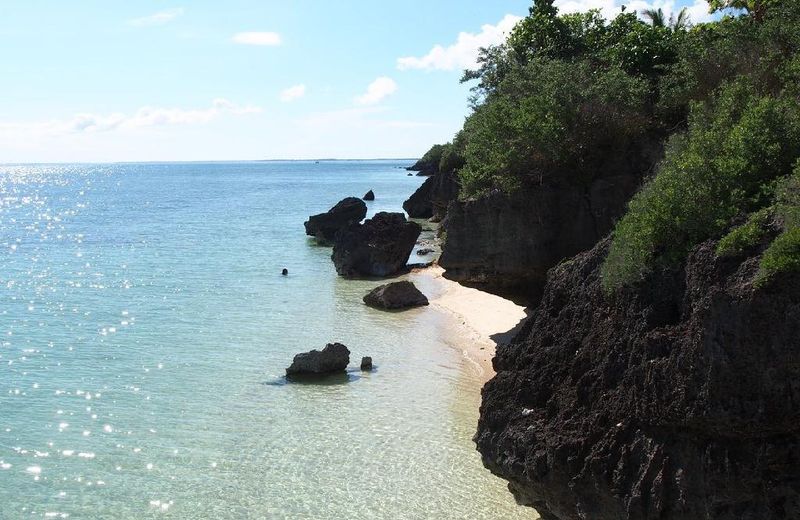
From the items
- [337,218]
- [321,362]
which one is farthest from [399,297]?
[337,218]

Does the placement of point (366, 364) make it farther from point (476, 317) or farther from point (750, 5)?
point (750, 5)

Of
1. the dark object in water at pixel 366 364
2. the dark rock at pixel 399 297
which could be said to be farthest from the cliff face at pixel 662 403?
the dark rock at pixel 399 297

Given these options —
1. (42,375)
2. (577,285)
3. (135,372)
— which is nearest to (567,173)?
(577,285)

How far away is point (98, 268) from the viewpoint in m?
49.2

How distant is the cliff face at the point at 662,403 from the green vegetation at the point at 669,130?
1.82 ft

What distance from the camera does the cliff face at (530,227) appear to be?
845 inches

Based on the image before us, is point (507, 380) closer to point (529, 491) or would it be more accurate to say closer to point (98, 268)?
point (529, 491)

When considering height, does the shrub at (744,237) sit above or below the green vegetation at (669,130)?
below

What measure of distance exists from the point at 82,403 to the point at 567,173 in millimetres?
16474


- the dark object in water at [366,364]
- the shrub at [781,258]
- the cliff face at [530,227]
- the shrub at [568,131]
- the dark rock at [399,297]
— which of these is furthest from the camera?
the dark rock at [399,297]

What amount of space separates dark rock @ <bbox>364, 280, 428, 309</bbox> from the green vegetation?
1108 cm

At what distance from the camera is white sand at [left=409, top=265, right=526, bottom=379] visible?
27141 millimetres

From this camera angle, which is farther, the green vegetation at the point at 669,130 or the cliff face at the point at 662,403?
the green vegetation at the point at 669,130

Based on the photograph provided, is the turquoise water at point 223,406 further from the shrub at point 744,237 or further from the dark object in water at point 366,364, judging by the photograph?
the shrub at point 744,237
